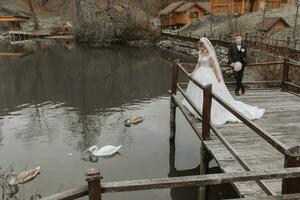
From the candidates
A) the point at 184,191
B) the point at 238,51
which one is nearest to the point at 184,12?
the point at 238,51

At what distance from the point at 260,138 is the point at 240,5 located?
1646 inches

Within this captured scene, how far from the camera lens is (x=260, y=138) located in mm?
7117

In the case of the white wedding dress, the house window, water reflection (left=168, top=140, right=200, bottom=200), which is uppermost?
the house window

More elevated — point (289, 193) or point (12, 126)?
point (289, 193)

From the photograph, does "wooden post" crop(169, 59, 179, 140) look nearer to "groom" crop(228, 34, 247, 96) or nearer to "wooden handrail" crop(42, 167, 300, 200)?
"groom" crop(228, 34, 247, 96)

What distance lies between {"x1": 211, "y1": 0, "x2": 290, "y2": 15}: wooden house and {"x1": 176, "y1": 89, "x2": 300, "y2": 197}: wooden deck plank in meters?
36.7

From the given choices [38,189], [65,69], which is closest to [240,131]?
[38,189]

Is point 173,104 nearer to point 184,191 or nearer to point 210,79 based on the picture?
point 210,79

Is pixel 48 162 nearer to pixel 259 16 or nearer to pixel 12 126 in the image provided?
pixel 12 126

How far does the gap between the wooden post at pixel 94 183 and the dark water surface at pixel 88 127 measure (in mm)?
5715

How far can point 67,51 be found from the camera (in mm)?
39781

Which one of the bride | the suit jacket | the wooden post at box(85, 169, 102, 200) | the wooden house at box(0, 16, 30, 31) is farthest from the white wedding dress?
the wooden house at box(0, 16, 30, 31)

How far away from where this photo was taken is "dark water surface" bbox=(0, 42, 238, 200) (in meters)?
10.5

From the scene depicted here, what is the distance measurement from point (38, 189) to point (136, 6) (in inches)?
1618
